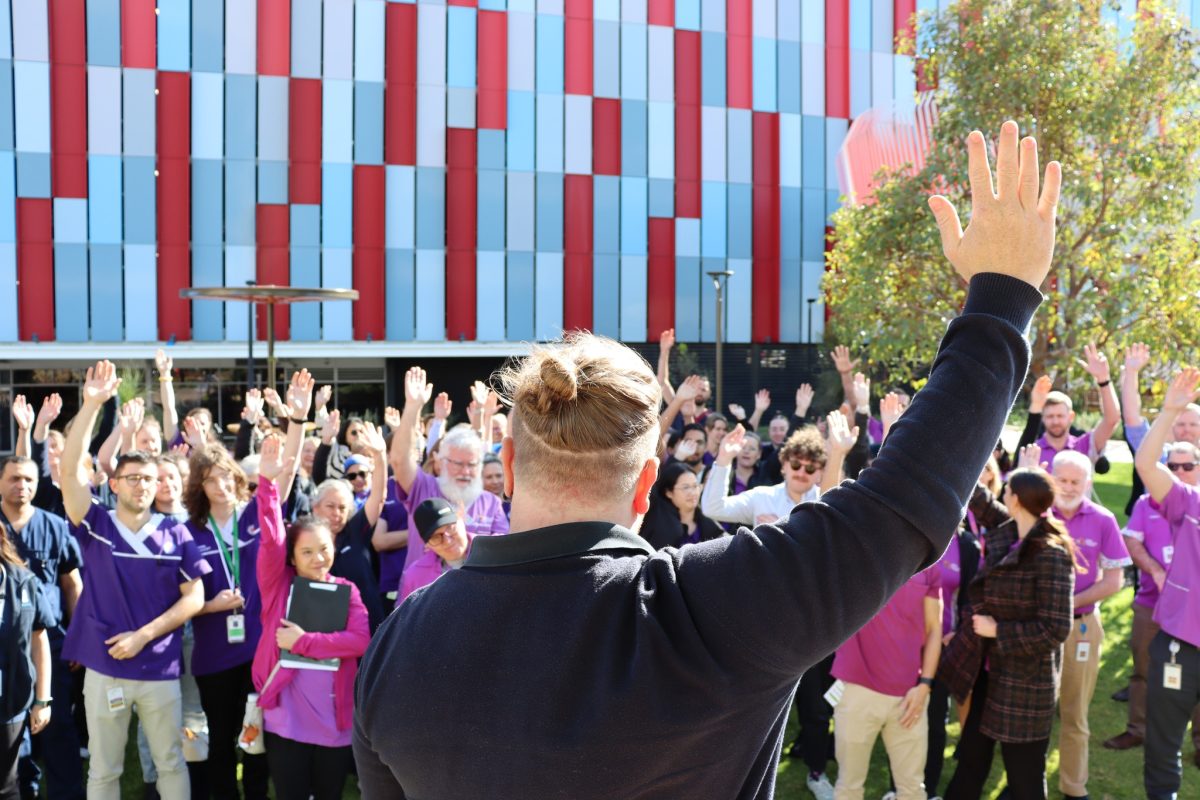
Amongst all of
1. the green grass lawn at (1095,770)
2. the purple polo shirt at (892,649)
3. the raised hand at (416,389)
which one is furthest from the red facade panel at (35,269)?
the purple polo shirt at (892,649)

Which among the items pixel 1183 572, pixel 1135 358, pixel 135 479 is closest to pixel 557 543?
pixel 135 479

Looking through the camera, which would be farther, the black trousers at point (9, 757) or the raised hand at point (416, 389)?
the raised hand at point (416, 389)

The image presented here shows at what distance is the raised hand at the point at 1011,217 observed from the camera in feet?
4.39

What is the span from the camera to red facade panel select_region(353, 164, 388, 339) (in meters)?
24.9

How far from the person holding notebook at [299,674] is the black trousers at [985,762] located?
2.82 m

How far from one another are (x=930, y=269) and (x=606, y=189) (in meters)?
14.0

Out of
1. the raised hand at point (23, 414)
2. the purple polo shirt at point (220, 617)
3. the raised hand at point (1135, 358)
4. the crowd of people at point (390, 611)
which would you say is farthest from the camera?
the raised hand at point (23, 414)

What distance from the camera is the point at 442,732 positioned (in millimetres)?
1349

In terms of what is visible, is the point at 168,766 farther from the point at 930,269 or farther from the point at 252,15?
the point at 252,15

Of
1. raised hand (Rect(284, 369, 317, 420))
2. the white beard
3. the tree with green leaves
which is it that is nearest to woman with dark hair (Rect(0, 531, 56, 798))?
raised hand (Rect(284, 369, 317, 420))

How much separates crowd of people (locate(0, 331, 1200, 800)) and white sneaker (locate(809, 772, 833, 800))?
2 cm

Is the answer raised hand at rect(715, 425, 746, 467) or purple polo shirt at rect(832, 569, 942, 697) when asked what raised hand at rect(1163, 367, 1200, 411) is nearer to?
purple polo shirt at rect(832, 569, 942, 697)

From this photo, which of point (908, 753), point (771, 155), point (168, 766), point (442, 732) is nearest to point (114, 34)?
point (771, 155)

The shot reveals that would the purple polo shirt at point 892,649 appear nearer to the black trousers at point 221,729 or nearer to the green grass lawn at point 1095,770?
the green grass lawn at point 1095,770
